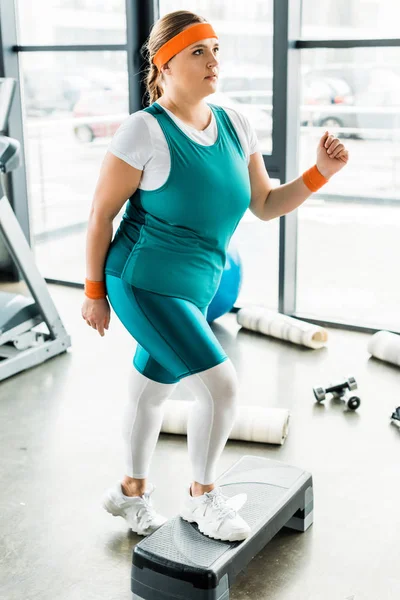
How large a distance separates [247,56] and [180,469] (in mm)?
2119

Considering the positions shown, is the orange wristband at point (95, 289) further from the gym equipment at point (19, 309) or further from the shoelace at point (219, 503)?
the gym equipment at point (19, 309)

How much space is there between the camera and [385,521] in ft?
7.13

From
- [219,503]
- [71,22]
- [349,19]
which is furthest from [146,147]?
[71,22]

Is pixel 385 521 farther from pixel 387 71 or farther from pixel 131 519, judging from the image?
pixel 387 71

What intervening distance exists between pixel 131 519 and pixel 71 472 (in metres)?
0.45

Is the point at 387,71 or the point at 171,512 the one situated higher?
the point at 387,71

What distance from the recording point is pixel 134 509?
2.10 meters

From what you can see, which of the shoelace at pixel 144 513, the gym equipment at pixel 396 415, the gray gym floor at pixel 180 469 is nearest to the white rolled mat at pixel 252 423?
the gray gym floor at pixel 180 469

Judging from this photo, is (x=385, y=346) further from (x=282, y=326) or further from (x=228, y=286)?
(x=228, y=286)

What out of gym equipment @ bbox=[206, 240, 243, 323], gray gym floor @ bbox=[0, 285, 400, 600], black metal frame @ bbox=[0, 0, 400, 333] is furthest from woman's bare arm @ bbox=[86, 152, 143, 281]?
black metal frame @ bbox=[0, 0, 400, 333]

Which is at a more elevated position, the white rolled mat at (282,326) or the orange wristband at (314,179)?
the orange wristband at (314,179)

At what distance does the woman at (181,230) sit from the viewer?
5.79ft

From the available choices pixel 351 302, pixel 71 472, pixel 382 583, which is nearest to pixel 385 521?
pixel 382 583

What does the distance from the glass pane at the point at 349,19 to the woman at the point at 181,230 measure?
5.66 ft
